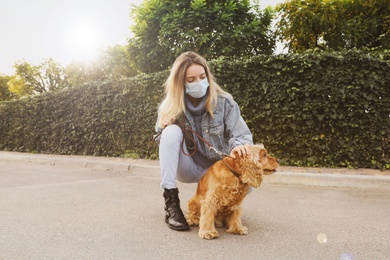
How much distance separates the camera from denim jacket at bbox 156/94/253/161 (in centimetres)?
331

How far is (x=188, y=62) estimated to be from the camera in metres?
3.29

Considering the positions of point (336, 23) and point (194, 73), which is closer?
point (194, 73)

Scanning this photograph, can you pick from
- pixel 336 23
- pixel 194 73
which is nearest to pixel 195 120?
pixel 194 73

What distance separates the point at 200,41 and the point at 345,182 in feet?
22.1

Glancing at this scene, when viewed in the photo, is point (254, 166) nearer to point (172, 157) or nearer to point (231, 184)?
point (231, 184)

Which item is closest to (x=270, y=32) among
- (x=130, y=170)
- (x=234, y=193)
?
(x=130, y=170)

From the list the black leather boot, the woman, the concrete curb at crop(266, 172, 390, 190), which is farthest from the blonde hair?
the concrete curb at crop(266, 172, 390, 190)

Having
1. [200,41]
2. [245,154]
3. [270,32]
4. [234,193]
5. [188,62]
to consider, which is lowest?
[234,193]

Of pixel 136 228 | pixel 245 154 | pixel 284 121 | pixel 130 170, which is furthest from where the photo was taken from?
pixel 130 170

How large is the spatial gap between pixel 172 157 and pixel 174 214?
535 millimetres

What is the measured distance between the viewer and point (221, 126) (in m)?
3.34

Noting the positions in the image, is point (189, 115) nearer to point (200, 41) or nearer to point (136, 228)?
point (136, 228)

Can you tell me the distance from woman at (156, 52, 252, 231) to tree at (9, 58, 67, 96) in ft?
132

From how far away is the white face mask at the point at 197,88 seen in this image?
3.27 metres
